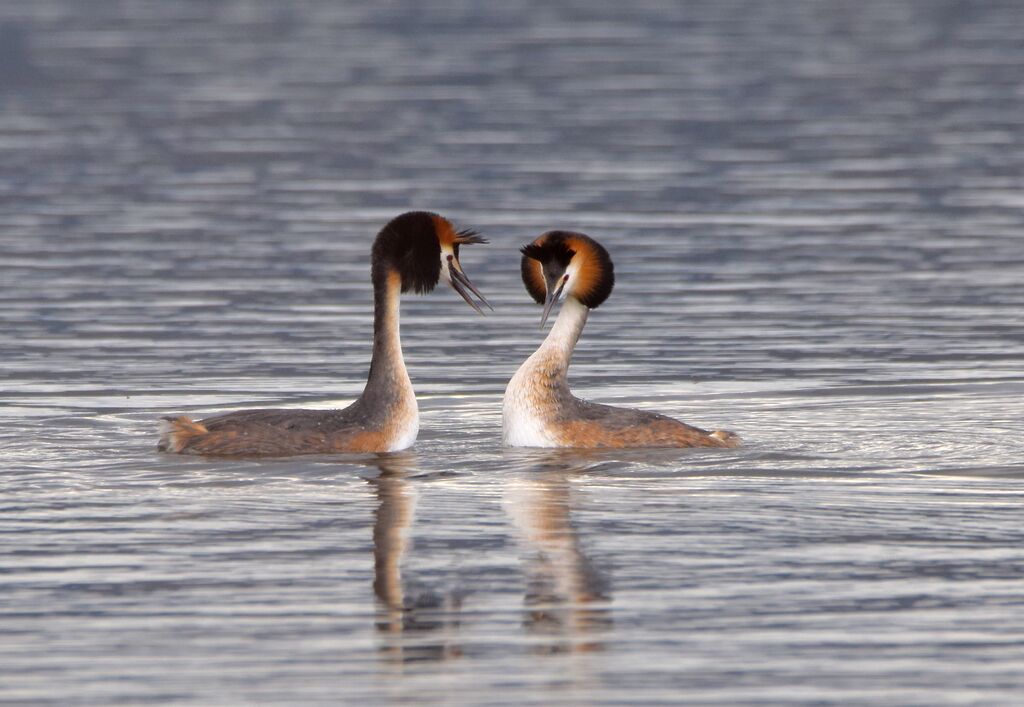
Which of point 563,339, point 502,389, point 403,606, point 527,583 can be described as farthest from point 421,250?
point 403,606

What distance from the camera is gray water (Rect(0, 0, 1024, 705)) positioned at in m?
10.2

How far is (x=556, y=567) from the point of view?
11.7 m

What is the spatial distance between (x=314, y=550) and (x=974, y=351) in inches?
341

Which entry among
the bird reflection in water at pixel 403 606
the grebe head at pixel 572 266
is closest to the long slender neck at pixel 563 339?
the grebe head at pixel 572 266

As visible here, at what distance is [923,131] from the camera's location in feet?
125

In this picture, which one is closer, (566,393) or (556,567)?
(556,567)

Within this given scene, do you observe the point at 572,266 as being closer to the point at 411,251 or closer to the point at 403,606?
the point at 411,251

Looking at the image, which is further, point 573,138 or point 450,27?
point 450,27

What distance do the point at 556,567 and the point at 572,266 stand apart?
4465 mm

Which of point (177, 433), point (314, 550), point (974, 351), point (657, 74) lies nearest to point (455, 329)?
point (974, 351)

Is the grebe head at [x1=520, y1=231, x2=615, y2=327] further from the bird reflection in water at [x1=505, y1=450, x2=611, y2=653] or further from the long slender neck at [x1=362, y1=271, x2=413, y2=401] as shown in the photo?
the bird reflection in water at [x1=505, y1=450, x2=611, y2=653]

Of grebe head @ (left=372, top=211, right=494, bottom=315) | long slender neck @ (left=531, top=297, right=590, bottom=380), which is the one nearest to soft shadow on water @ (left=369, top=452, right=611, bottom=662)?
long slender neck @ (left=531, top=297, right=590, bottom=380)

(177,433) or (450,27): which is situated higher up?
(450,27)

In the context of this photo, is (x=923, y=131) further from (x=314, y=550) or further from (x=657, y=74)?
(x=314, y=550)
